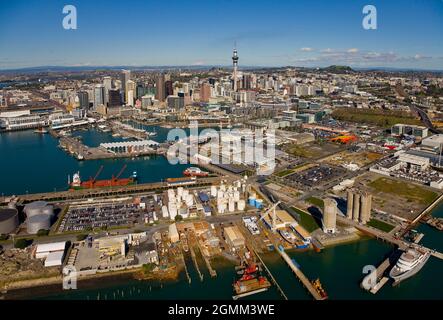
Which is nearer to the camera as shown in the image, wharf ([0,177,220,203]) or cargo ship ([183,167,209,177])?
wharf ([0,177,220,203])

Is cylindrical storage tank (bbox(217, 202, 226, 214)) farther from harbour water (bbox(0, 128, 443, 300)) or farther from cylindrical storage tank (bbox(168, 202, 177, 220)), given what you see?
harbour water (bbox(0, 128, 443, 300))

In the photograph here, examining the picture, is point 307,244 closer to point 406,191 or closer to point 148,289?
point 148,289

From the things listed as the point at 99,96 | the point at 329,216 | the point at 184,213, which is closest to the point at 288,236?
the point at 329,216

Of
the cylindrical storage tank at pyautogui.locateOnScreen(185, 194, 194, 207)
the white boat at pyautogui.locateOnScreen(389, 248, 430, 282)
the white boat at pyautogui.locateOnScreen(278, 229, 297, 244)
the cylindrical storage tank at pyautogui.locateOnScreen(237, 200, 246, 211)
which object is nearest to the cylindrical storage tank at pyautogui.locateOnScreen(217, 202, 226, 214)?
the cylindrical storage tank at pyautogui.locateOnScreen(237, 200, 246, 211)

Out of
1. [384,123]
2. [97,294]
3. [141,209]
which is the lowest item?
[97,294]

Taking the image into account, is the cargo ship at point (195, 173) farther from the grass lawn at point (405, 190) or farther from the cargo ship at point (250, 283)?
the cargo ship at point (250, 283)

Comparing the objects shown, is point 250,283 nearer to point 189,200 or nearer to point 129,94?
point 189,200

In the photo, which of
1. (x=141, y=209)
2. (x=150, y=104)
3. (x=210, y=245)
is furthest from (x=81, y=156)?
(x=150, y=104)
